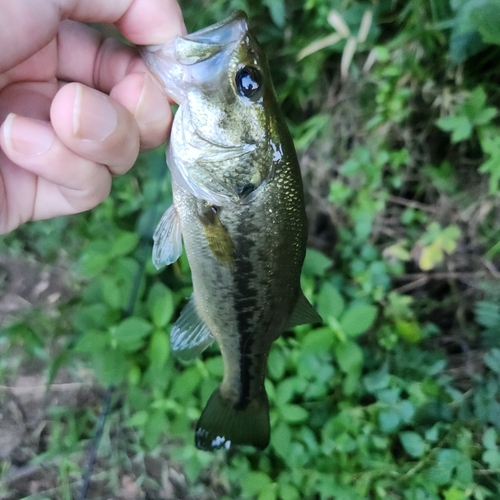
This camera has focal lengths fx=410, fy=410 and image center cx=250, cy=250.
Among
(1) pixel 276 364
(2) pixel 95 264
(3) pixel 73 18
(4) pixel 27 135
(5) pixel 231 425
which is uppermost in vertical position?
(3) pixel 73 18

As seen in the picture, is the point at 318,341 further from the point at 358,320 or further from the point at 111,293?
the point at 111,293

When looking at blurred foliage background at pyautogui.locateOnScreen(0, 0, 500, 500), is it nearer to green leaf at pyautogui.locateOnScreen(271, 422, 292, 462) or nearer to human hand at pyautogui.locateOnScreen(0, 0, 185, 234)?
green leaf at pyautogui.locateOnScreen(271, 422, 292, 462)

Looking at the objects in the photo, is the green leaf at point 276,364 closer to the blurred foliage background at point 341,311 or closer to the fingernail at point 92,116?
the blurred foliage background at point 341,311

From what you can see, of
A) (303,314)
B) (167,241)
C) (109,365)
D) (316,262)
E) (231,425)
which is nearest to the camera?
(167,241)

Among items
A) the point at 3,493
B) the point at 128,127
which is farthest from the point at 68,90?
the point at 3,493

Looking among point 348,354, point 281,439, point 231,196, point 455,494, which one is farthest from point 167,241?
point 455,494

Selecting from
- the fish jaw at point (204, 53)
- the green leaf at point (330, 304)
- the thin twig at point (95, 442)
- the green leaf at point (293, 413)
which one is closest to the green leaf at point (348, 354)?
the green leaf at point (330, 304)

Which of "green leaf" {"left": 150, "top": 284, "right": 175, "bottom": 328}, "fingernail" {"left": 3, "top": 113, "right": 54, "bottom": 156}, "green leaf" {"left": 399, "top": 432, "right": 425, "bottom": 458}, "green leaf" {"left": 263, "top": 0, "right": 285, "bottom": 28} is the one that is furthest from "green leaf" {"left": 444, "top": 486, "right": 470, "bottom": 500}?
"green leaf" {"left": 263, "top": 0, "right": 285, "bottom": 28}
